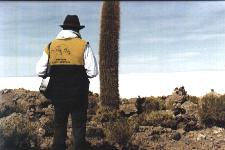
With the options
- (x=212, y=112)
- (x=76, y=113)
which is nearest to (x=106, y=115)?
(x=212, y=112)

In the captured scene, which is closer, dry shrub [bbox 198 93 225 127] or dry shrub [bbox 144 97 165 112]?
dry shrub [bbox 198 93 225 127]

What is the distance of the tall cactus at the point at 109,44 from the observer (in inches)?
529

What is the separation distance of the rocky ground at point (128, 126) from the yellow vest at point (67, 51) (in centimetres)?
237

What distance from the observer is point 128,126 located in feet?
37.6

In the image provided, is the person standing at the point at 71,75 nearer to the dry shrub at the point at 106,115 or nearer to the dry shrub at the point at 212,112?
the dry shrub at the point at 106,115

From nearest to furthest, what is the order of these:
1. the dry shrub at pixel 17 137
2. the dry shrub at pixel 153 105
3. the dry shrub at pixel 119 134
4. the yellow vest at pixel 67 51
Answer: the yellow vest at pixel 67 51 < the dry shrub at pixel 17 137 < the dry shrub at pixel 119 134 < the dry shrub at pixel 153 105

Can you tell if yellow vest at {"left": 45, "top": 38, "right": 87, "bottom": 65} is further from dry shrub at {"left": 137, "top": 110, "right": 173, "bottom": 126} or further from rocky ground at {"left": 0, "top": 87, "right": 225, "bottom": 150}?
dry shrub at {"left": 137, "top": 110, "right": 173, "bottom": 126}

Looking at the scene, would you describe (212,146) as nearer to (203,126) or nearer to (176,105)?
(203,126)

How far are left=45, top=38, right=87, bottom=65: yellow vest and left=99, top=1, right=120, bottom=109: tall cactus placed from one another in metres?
4.87

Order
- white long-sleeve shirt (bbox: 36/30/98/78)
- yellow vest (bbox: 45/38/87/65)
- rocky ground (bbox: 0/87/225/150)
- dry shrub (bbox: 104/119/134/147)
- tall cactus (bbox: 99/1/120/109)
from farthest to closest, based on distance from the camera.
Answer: tall cactus (bbox: 99/1/120/109), dry shrub (bbox: 104/119/134/147), rocky ground (bbox: 0/87/225/150), yellow vest (bbox: 45/38/87/65), white long-sleeve shirt (bbox: 36/30/98/78)

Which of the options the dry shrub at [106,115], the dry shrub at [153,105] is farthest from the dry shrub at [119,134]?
the dry shrub at [153,105]

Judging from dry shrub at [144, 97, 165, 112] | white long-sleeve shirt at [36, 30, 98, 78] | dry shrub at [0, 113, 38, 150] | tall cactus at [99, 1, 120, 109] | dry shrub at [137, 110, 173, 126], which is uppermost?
tall cactus at [99, 1, 120, 109]

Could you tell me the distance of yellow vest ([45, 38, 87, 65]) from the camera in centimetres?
844

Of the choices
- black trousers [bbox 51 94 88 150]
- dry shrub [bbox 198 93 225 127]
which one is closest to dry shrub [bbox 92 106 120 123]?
dry shrub [bbox 198 93 225 127]
